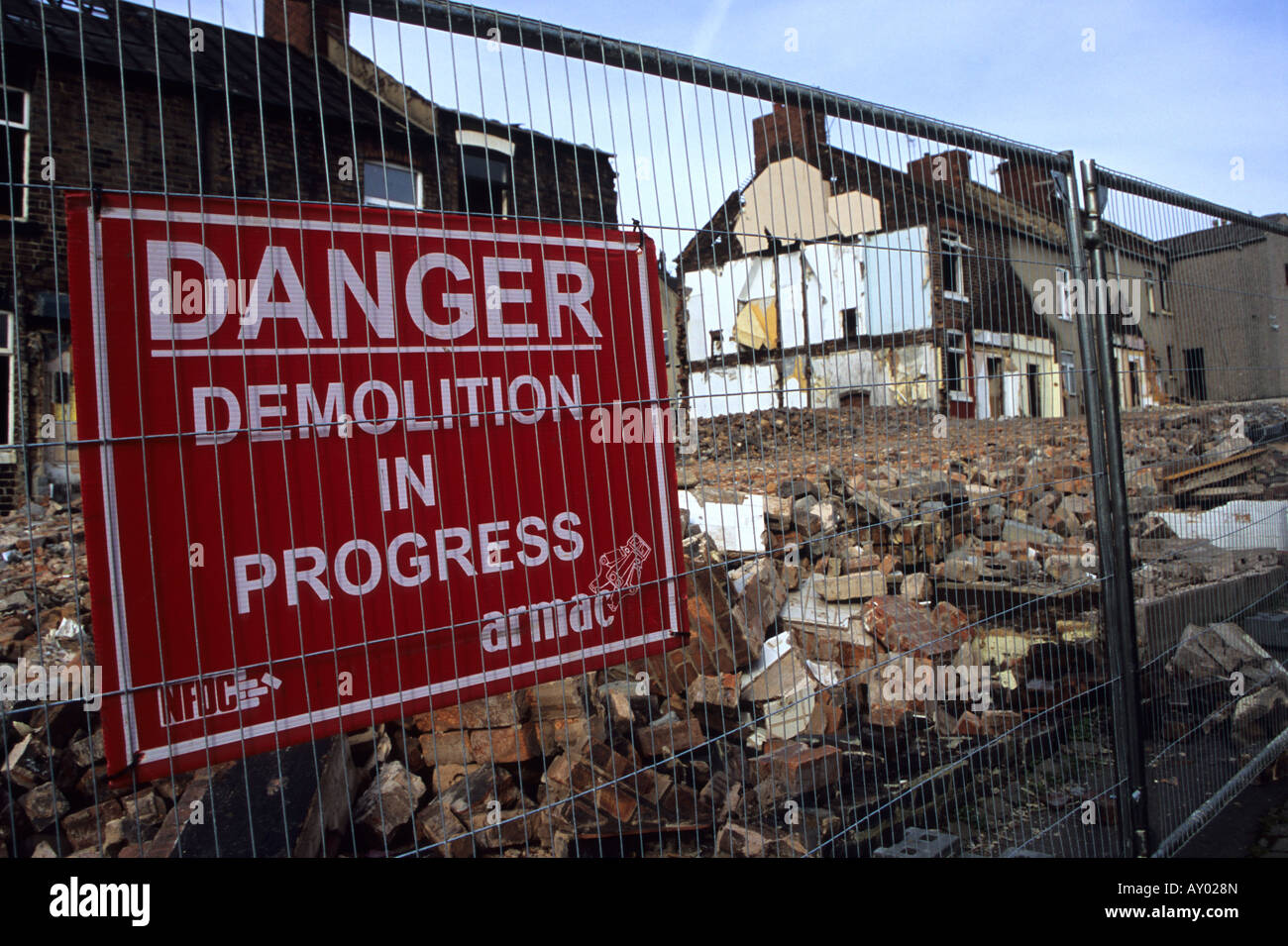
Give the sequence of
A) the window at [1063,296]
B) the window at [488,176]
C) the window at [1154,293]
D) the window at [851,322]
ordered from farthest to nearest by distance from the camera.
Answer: the window at [1154,293] < the window at [1063,296] < the window at [851,322] < the window at [488,176]

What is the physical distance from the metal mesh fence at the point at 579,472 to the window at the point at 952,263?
2cm

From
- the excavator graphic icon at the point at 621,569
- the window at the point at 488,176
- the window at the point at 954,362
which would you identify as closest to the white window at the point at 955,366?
the window at the point at 954,362

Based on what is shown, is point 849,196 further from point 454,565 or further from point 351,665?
point 351,665

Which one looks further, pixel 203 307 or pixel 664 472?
pixel 664 472

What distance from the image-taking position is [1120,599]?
3.67m

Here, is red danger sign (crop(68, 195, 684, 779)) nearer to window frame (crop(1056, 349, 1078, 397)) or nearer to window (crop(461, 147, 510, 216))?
window (crop(461, 147, 510, 216))

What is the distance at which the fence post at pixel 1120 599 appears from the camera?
3570 millimetres

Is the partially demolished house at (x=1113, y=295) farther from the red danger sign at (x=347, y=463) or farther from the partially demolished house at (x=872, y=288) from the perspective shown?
the red danger sign at (x=347, y=463)

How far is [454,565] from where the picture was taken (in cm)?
218

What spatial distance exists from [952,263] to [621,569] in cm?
195

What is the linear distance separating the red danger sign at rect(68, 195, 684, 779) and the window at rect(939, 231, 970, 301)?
140 centimetres

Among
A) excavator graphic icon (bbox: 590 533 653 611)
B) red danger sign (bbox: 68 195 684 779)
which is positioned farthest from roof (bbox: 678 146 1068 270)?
excavator graphic icon (bbox: 590 533 653 611)
